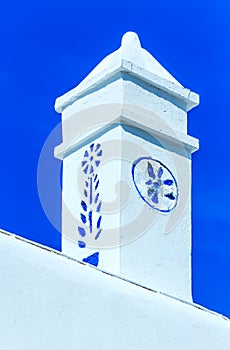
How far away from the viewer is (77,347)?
6.42m

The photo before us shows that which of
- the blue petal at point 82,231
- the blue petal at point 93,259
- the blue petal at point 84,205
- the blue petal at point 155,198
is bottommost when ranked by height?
the blue petal at point 93,259

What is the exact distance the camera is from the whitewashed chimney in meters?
8.46

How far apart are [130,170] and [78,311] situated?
7.66 ft

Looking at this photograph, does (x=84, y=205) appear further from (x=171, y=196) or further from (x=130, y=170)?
(x=171, y=196)

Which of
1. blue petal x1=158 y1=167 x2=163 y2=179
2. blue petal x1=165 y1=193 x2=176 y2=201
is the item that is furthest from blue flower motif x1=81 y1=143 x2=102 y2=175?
blue petal x1=165 y1=193 x2=176 y2=201

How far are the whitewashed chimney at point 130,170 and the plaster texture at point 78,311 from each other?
0.94 m

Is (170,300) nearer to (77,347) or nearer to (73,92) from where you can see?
(77,347)

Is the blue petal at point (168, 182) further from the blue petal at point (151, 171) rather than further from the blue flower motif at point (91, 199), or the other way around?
the blue flower motif at point (91, 199)

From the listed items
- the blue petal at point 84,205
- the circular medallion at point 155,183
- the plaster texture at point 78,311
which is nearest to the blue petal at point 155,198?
the circular medallion at point 155,183

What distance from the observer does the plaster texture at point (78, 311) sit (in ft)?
20.2

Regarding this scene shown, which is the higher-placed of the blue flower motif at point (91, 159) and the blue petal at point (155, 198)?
the blue flower motif at point (91, 159)

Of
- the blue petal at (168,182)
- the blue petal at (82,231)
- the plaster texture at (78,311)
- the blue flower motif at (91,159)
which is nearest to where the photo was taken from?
the plaster texture at (78,311)

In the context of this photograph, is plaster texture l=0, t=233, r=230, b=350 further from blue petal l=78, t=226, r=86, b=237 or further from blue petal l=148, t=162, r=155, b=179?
blue petal l=148, t=162, r=155, b=179

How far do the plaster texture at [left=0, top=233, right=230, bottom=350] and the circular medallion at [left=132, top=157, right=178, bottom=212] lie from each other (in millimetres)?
1412
